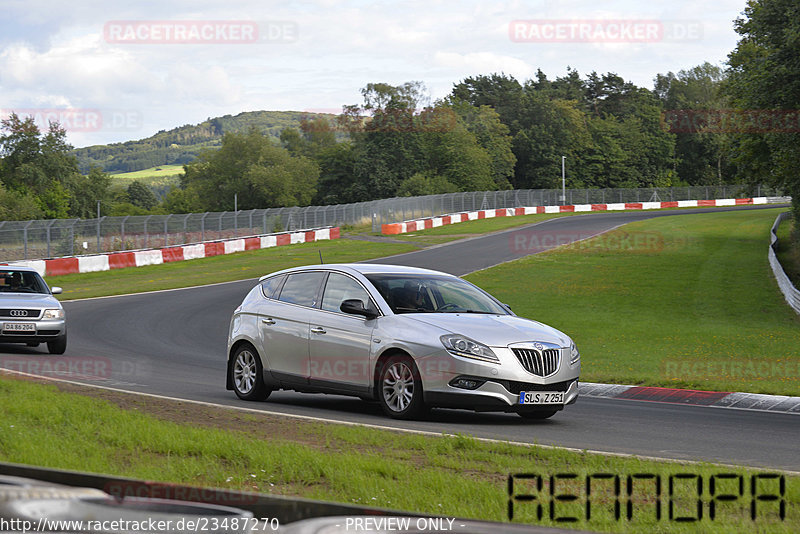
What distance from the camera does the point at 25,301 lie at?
16625 millimetres

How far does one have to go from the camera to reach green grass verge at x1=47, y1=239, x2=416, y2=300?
3278 cm

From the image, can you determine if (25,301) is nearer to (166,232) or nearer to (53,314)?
(53,314)

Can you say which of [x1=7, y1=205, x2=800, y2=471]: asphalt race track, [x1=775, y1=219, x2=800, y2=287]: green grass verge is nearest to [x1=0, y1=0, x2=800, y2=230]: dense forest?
[x1=775, y1=219, x2=800, y2=287]: green grass verge

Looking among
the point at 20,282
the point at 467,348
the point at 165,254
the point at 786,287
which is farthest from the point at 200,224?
the point at 467,348

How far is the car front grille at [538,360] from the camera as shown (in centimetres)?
975

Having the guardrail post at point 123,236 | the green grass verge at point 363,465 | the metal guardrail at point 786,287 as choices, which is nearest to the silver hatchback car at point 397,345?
the green grass verge at point 363,465

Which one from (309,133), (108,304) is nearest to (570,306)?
(108,304)

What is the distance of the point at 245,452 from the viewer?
23.6 feet

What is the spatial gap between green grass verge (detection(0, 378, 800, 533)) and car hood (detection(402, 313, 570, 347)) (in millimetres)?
1692

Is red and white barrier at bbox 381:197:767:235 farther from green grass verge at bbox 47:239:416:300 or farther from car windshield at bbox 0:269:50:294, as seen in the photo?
car windshield at bbox 0:269:50:294

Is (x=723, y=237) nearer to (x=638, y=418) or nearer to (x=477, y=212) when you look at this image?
(x=477, y=212)

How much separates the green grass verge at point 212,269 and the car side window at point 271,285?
575 inches

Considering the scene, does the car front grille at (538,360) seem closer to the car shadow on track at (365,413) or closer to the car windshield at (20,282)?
the car shadow on track at (365,413)

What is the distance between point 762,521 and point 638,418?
5.36m
